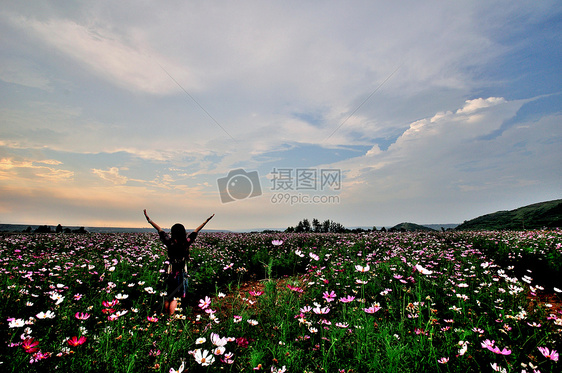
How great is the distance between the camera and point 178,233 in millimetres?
4617

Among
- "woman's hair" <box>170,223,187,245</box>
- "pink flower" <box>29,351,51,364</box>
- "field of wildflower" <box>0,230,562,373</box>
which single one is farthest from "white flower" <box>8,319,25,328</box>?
"woman's hair" <box>170,223,187,245</box>

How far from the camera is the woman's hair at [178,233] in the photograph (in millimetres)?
4598

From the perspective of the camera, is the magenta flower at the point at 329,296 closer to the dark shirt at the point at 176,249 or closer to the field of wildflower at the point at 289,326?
the field of wildflower at the point at 289,326

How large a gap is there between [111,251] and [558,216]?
6523 cm

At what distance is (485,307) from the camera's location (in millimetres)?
3693

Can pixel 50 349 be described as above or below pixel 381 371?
above

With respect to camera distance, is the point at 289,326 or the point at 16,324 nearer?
the point at 16,324

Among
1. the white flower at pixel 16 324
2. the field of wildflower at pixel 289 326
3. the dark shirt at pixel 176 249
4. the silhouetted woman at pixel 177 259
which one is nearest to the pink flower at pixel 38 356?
the field of wildflower at pixel 289 326

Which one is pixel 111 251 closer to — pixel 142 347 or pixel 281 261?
pixel 281 261

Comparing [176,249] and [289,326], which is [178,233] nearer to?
[176,249]

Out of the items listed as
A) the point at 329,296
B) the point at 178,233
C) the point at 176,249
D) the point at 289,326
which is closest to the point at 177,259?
the point at 176,249

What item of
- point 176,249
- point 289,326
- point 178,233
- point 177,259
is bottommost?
point 289,326

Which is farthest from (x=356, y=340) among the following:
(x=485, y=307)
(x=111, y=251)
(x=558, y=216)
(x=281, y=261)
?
(x=558, y=216)

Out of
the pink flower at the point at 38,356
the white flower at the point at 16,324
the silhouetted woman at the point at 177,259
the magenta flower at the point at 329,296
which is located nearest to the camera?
the pink flower at the point at 38,356
